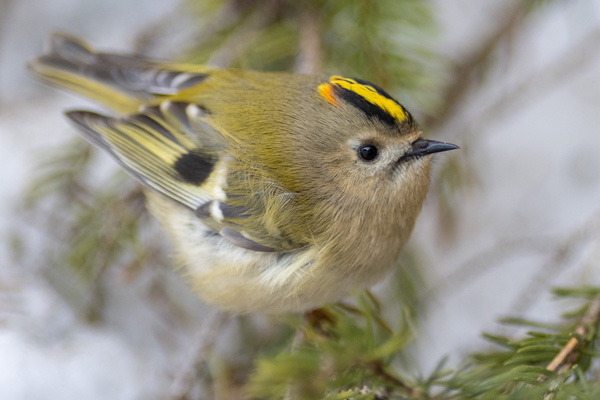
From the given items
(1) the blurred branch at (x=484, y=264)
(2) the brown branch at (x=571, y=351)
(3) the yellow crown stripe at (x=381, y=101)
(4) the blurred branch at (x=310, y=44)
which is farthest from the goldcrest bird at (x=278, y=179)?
(1) the blurred branch at (x=484, y=264)

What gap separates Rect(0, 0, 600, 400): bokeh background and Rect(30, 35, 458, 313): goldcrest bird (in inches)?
4.9

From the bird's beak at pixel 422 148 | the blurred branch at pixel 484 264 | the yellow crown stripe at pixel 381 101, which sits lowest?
the blurred branch at pixel 484 264

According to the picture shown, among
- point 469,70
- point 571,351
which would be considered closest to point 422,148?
point 571,351

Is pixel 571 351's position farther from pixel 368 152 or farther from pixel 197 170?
pixel 197 170

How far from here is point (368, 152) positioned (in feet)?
3.52

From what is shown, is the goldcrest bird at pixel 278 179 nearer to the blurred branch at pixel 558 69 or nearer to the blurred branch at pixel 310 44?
the blurred branch at pixel 310 44

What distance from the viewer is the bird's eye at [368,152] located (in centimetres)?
107

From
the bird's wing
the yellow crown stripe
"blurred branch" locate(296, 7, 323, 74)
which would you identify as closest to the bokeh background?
"blurred branch" locate(296, 7, 323, 74)

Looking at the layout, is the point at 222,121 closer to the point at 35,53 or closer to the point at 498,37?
the point at 498,37

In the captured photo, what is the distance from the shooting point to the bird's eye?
42.3 inches

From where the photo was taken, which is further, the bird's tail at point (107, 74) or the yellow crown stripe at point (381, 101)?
the bird's tail at point (107, 74)

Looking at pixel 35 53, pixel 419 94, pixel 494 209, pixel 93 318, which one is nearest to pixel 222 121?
pixel 419 94

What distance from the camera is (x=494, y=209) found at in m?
2.04

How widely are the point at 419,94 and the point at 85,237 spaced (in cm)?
87
